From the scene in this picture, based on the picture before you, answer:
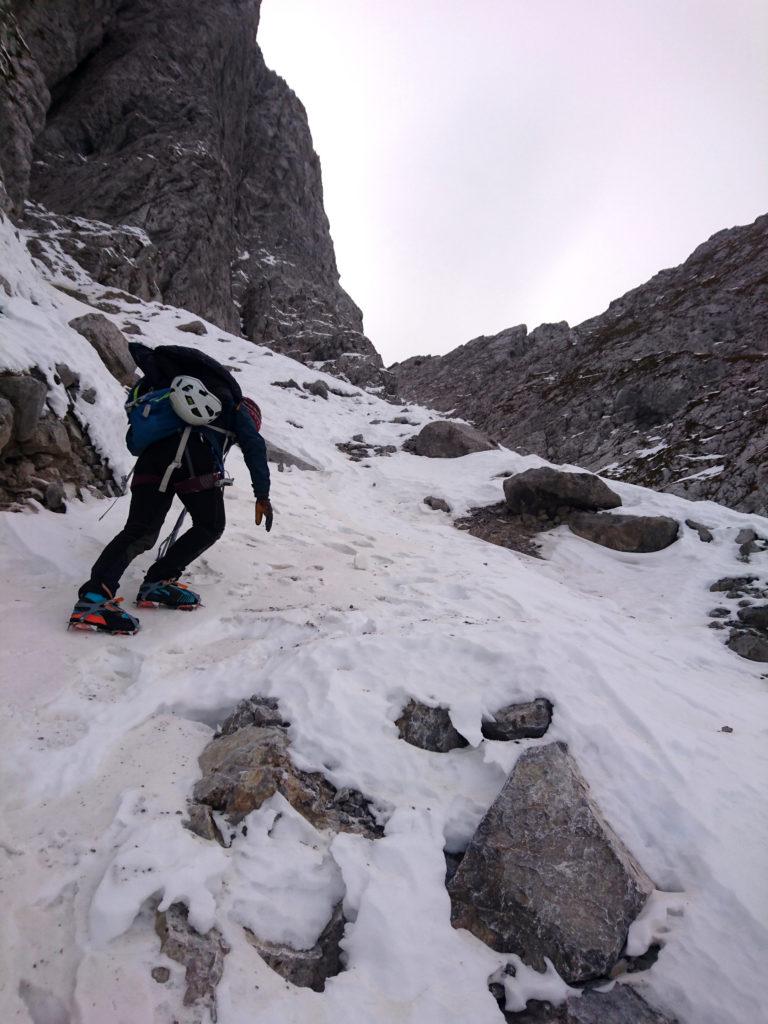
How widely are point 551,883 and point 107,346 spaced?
11.9 metres

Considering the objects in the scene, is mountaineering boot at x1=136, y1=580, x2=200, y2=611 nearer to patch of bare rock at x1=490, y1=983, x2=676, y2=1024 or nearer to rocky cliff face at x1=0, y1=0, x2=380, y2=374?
patch of bare rock at x1=490, y1=983, x2=676, y2=1024

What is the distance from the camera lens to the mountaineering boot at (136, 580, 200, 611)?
4.29 m

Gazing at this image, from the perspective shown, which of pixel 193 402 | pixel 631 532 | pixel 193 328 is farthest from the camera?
pixel 193 328

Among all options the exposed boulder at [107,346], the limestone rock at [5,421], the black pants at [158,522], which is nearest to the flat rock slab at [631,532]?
the black pants at [158,522]

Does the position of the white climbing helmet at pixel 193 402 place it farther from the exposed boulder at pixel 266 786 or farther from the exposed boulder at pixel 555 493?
the exposed boulder at pixel 555 493

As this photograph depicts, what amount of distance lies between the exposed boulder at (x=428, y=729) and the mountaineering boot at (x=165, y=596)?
7.26 feet

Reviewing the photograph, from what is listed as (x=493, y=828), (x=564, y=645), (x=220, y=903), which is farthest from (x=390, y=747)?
(x=564, y=645)

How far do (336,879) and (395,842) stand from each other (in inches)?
12.4

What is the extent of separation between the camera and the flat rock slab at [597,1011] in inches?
69.8

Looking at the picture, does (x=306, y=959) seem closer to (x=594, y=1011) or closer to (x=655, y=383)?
(x=594, y=1011)

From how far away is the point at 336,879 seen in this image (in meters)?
2.16

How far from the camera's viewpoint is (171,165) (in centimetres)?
4419

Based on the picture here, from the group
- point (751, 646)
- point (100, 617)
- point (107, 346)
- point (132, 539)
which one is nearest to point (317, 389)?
point (107, 346)

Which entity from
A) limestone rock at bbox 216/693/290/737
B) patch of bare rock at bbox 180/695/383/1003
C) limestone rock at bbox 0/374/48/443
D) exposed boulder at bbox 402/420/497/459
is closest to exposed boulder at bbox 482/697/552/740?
patch of bare rock at bbox 180/695/383/1003
